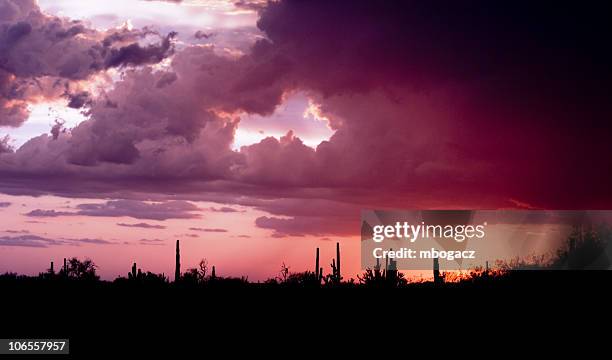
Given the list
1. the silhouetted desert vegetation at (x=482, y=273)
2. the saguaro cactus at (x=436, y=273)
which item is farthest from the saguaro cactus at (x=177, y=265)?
the saguaro cactus at (x=436, y=273)

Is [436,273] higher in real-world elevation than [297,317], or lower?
higher

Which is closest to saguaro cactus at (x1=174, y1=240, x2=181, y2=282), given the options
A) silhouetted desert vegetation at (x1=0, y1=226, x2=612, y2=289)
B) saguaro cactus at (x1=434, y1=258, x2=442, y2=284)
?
silhouetted desert vegetation at (x1=0, y1=226, x2=612, y2=289)

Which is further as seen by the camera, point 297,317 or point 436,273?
point 436,273

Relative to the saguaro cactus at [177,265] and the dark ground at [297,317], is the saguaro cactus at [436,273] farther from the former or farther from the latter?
the saguaro cactus at [177,265]

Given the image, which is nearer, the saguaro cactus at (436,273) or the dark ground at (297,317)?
the dark ground at (297,317)

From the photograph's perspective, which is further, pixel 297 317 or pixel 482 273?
pixel 482 273

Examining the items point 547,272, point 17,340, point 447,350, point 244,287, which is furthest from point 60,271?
point 447,350

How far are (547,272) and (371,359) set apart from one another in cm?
3172

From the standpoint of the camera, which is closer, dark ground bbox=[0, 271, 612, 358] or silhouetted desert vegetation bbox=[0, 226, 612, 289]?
dark ground bbox=[0, 271, 612, 358]

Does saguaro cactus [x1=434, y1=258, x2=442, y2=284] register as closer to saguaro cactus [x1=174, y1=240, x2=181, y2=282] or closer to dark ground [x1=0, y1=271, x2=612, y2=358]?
dark ground [x1=0, y1=271, x2=612, y2=358]

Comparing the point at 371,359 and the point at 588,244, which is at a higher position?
the point at 588,244

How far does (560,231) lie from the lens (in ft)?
184

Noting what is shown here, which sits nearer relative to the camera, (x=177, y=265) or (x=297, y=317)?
(x=297, y=317)

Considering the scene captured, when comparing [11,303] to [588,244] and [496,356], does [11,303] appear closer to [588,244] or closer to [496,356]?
[496,356]
